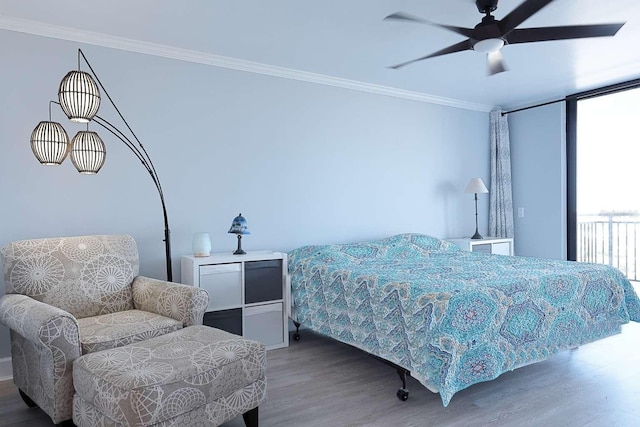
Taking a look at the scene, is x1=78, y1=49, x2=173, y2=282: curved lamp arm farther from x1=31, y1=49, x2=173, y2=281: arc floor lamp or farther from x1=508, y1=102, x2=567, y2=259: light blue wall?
x1=508, y1=102, x2=567, y2=259: light blue wall

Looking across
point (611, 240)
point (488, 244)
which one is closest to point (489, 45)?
point (488, 244)

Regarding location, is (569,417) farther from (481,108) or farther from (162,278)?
(481,108)

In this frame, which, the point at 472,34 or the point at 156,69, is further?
the point at 156,69

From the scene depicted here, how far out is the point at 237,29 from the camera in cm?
309

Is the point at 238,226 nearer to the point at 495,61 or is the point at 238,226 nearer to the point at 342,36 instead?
the point at 342,36

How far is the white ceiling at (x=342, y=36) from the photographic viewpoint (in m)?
2.75

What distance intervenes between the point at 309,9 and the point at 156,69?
1366mm

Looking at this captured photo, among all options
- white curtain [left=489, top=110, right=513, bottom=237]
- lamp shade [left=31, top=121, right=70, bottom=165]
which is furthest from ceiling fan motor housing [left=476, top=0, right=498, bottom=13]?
white curtain [left=489, top=110, right=513, bottom=237]

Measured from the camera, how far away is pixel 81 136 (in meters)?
2.69

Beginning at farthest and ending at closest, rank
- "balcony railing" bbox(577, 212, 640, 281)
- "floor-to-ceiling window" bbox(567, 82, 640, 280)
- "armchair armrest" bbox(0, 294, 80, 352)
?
"balcony railing" bbox(577, 212, 640, 281)
"floor-to-ceiling window" bbox(567, 82, 640, 280)
"armchair armrest" bbox(0, 294, 80, 352)

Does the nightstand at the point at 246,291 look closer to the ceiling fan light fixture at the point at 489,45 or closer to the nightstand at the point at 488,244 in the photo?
the ceiling fan light fixture at the point at 489,45

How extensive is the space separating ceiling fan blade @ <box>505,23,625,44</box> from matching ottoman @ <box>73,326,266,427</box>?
2.18 meters

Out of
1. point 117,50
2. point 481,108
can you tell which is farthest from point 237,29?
point 481,108

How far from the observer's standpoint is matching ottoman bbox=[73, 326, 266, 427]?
1705 mm
